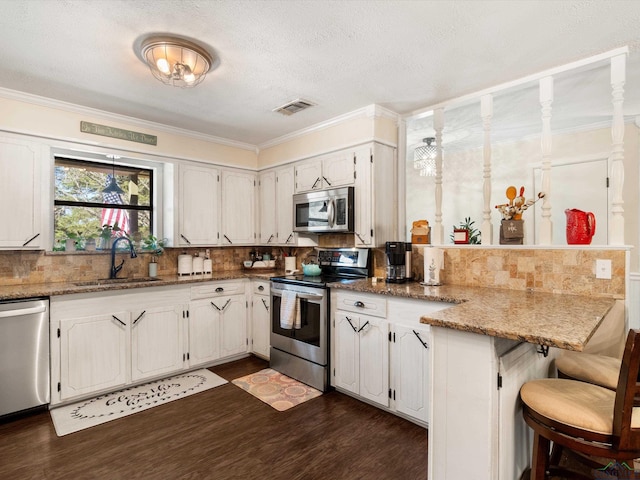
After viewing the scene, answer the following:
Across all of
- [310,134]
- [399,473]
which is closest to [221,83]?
[310,134]

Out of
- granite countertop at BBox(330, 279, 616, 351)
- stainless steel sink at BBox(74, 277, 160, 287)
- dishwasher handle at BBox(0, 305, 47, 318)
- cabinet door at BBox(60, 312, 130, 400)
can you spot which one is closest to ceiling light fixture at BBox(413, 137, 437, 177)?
granite countertop at BBox(330, 279, 616, 351)

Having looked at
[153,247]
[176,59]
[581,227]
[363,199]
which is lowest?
[153,247]

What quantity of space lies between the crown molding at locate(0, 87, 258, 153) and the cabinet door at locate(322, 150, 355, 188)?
1362mm

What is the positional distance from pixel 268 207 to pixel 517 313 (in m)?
3.16

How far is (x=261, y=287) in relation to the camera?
3861 millimetres

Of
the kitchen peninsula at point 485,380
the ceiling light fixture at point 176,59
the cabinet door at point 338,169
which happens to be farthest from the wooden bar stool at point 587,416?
the ceiling light fixture at point 176,59

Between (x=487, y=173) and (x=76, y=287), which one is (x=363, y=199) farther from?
(x=76, y=287)

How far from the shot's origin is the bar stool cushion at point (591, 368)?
174 centimetres

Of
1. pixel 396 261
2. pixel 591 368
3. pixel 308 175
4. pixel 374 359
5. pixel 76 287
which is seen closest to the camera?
pixel 591 368

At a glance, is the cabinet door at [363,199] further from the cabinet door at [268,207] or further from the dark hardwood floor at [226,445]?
the dark hardwood floor at [226,445]

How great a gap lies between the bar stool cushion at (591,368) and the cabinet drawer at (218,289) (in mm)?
2929

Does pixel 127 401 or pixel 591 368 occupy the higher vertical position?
pixel 591 368

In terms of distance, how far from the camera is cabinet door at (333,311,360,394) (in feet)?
9.41

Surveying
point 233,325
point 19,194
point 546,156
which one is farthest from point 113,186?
point 546,156
